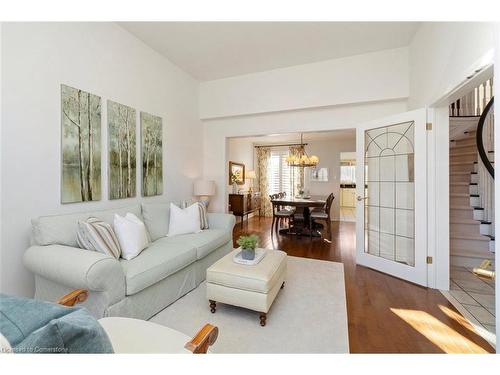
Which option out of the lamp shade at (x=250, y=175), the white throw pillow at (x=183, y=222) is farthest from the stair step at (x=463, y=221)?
the lamp shade at (x=250, y=175)

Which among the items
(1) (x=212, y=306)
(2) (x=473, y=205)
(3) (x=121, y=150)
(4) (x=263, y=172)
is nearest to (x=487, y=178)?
(2) (x=473, y=205)

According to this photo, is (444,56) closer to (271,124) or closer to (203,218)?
(271,124)

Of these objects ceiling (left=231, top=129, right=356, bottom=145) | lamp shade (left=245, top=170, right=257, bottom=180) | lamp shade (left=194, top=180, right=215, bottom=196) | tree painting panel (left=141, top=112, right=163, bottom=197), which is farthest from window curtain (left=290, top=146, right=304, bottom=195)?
tree painting panel (left=141, top=112, right=163, bottom=197)

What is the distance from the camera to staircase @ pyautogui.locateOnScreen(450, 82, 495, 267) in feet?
8.78

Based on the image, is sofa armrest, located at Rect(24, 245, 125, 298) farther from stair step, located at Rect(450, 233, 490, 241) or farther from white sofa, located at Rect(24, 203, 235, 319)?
stair step, located at Rect(450, 233, 490, 241)

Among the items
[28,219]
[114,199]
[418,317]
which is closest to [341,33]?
[418,317]

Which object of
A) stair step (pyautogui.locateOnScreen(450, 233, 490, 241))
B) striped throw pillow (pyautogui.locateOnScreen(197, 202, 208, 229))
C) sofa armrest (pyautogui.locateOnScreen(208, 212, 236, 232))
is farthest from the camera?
sofa armrest (pyautogui.locateOnScreen(208, 212, 236, 232))

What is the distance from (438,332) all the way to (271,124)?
11.2 ft

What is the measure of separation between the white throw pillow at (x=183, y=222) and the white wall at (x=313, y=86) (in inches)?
81.4

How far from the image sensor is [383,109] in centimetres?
349

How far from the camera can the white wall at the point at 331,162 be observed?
6.96m

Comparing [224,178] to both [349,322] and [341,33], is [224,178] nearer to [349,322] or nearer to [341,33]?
[341,33]

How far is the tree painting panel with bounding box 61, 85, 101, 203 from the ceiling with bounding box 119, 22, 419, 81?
3.87 feet

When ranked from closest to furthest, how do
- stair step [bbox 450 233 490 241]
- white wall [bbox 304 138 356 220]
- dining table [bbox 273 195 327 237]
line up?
stair step [bbox 450 233 490 241]
dining table [bbox 273 195 327 237]
white wall [bbox 304 138 356 220]
